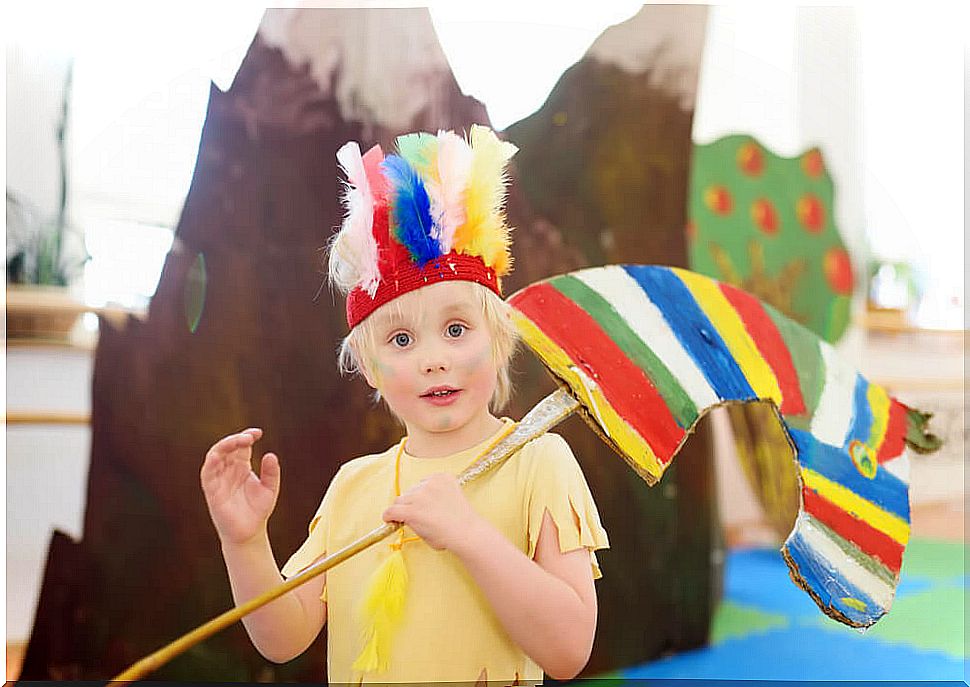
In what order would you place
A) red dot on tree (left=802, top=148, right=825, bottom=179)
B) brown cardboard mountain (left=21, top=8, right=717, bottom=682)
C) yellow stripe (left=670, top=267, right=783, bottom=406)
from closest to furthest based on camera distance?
yellow stripe (left=670, top=267, right=783, bottom=406) → brown cardboard mountain (left=21, top=8, right=717, bottom=682) → red dot on tree (left=802, top=148, right=825, bottom=179)

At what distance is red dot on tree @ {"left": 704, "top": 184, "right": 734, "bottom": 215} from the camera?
6.97 feet

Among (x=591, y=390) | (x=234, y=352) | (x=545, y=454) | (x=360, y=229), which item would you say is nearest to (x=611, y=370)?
(x=591, y=390)

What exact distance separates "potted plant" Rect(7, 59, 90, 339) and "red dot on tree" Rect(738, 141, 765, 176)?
1.33 m

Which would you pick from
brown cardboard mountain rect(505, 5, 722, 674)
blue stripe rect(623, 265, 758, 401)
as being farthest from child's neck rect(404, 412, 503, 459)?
brown cardboard mountain rect(505, 5, 722, 674)

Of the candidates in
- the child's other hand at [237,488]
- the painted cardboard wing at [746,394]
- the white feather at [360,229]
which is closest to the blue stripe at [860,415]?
the painted cardboard wing at [746,394]

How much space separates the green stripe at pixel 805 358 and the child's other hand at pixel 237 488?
809 millimetres

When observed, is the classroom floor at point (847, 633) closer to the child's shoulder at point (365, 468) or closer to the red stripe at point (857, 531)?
the red stripe at point (857, 531)

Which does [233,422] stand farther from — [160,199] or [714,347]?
[714,347]

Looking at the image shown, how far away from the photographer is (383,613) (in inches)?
52.0

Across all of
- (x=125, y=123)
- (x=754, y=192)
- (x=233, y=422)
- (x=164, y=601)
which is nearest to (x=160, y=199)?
(x=125, y=123)

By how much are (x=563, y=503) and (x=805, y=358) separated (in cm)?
52

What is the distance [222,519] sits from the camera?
1396mm

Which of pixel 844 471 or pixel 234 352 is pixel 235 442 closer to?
pixel 234 352

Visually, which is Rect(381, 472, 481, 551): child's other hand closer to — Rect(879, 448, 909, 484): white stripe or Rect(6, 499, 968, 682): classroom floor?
Rect(879, 448, 909, 484): white stripe
